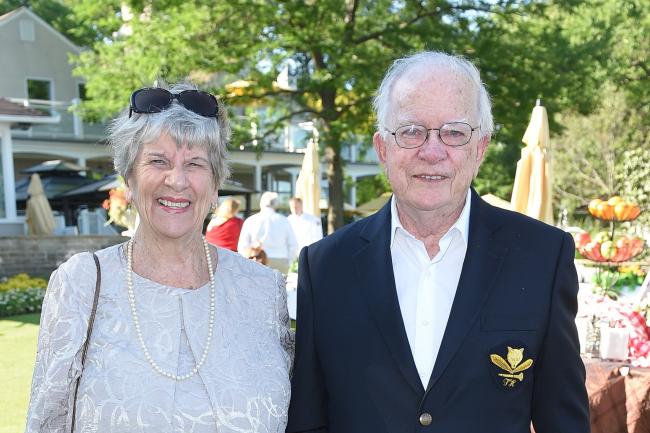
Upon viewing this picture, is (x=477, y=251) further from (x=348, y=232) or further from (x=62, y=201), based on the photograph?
(x=62, y=201)

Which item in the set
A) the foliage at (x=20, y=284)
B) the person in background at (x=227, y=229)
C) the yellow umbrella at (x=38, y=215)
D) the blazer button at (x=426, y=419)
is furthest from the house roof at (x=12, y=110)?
the blazer button at (x=426, y=419)

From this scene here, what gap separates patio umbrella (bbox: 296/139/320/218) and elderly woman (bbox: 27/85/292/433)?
9914mm

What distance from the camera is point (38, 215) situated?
48.1 ft

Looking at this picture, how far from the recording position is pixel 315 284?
85.2 inches

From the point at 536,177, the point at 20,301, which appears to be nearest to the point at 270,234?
the point at 536,177

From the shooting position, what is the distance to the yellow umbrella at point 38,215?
14.7m

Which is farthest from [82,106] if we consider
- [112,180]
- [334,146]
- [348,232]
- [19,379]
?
[348,232]

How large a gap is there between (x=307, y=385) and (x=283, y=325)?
0.25 metres

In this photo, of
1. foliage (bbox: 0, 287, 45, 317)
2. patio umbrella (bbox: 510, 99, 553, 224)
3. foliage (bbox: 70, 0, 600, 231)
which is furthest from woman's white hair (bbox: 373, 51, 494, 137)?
foliage (bbox: 70, 0, 600, 231)

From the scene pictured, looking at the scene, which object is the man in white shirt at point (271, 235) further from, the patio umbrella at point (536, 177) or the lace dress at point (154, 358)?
the lace dress at point (154, 358)

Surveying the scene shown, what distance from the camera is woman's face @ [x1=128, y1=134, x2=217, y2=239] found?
208 cm

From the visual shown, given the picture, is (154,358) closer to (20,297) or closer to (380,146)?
(380,146)

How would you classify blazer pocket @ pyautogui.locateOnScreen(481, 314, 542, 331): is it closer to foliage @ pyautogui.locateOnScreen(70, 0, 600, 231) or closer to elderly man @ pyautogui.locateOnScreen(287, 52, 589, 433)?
elderly man @ pyautogui.locateOnScreen(287, 52, 589, 433)

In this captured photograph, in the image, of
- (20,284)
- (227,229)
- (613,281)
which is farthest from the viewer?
(20,284)
